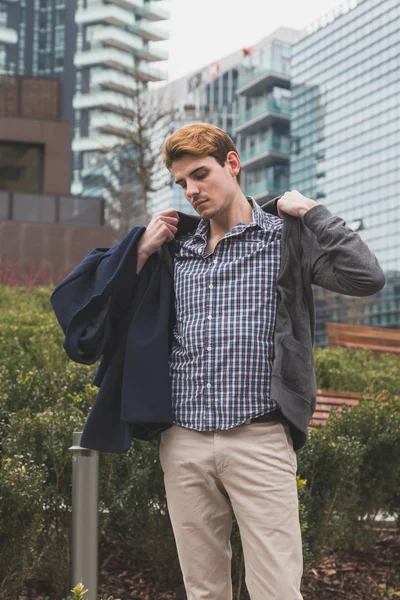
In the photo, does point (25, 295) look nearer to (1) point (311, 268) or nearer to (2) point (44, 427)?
(2) point (44, 427)

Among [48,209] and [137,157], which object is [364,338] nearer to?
[48,209]

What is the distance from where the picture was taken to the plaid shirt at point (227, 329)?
310 centimetres

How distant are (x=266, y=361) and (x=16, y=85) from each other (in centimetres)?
2471

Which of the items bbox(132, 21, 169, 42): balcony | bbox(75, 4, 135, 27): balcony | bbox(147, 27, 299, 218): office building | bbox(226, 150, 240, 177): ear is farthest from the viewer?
bbox(132, 21, 169, 42): balcony

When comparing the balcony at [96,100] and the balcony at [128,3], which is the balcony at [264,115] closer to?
the balcony at [96,100]

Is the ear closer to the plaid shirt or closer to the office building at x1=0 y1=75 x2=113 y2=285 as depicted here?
→ the plaid shirt

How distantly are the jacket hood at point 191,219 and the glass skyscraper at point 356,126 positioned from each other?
3081 inches

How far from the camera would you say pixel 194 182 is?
3197 mm

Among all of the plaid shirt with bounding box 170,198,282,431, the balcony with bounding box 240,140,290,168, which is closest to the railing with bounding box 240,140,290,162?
the balcony with bounding box 240,140,290,168

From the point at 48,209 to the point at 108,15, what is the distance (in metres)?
112

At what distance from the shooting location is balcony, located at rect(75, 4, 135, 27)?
5113 inches

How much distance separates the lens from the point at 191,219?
3.48m

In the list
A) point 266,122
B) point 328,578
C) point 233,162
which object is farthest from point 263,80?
point 233,162

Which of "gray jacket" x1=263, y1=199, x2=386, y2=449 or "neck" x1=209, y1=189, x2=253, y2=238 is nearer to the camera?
"gray jacket" x1=263, y1=199, x2=386, y2=449
